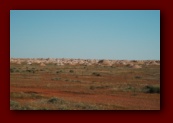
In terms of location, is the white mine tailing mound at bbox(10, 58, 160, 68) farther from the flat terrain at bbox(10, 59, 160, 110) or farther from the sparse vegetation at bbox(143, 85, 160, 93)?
the sparse vegetation at bbox(143, 85, 160, 93)

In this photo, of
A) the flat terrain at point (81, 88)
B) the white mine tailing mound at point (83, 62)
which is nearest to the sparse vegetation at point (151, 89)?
the flat terrain at point (81, 88)

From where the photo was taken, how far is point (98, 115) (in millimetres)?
14117

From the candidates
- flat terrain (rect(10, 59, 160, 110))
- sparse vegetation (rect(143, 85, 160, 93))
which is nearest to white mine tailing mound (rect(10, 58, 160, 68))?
flat terrain (rect(10, 59, 160, 110))

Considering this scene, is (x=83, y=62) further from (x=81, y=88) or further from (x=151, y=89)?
(x=151, y=89)

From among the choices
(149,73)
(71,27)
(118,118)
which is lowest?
(118,118)

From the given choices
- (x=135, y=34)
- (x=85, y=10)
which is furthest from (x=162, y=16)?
(x=85, y=10)

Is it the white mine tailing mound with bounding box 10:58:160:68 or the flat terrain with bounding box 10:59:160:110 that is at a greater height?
the white mine tailing mound with bounding box 10:58:160:68

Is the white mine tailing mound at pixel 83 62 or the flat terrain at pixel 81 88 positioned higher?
the white mine tailing mound at pixel 83 62

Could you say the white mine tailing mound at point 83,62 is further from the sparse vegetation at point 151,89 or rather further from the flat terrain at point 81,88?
the sparse vegetation at point 151,89

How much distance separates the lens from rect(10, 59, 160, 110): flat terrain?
14.1 metres

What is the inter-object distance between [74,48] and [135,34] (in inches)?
48.5

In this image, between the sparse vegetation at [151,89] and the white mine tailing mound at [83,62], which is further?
the white mine tailing mound at [83,62]

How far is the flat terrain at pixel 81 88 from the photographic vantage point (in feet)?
46.2

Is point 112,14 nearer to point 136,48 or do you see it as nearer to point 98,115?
point 136,48
